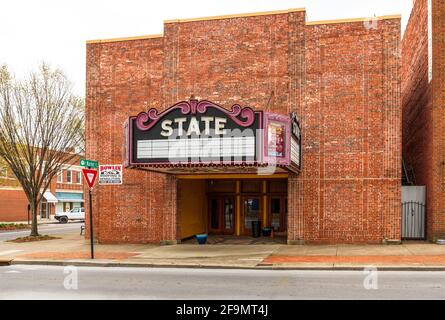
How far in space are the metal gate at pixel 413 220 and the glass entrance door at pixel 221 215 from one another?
7.94 m

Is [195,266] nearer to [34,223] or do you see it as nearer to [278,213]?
[278,213]

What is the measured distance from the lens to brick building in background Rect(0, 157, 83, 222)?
54.4 metres

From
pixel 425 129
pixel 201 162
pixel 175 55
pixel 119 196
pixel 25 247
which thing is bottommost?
pixel 25 247

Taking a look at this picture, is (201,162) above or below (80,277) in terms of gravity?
above

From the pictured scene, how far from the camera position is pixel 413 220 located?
20500 millimetres

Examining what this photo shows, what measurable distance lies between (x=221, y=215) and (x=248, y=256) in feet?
27.3

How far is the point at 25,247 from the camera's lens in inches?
861

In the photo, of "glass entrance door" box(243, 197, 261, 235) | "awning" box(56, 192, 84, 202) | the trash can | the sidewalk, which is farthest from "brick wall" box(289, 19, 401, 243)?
"awning" box(56, 192, 84, 202)

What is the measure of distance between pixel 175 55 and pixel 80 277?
36.6ft

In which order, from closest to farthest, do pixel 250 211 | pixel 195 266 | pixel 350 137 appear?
1. pixel 195 266
2. pixel 350 137
3. pixel 250 211

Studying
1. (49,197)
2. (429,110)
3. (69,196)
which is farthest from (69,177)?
(429,110)

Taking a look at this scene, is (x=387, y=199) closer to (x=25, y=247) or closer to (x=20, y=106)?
(x=25, y=247)

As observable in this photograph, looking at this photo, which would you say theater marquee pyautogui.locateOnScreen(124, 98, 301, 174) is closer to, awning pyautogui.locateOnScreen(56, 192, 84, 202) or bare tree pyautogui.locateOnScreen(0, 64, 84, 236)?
bare tree pyautogui.locateOnScreen(0, 64, 84, 236)

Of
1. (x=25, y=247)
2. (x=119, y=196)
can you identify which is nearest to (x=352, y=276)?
(x=119, y=196)
